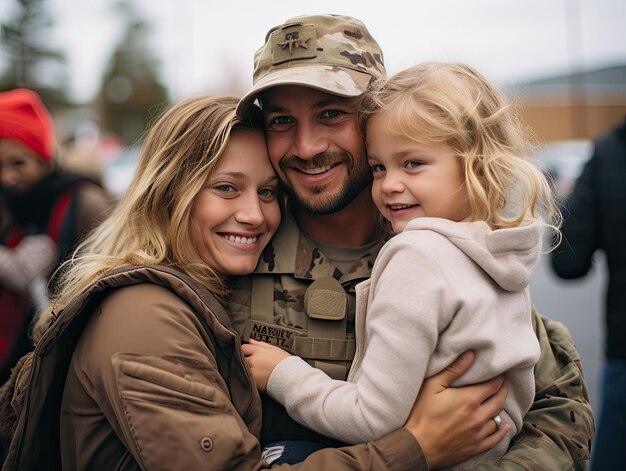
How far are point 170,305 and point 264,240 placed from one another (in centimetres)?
64

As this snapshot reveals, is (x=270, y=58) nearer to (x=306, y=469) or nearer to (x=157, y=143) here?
(x=157, y=143)

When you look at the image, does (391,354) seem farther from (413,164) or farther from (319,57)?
(319,57)

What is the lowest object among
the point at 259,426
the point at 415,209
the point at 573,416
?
the point at 573,416

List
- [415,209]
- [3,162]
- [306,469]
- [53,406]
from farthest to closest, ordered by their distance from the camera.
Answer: [3,162]
[415,209]
[53,406]
[306,469]

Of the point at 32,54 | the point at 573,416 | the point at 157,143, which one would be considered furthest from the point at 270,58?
the point at 32,54

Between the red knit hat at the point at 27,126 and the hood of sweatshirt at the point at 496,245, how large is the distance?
3.19 m

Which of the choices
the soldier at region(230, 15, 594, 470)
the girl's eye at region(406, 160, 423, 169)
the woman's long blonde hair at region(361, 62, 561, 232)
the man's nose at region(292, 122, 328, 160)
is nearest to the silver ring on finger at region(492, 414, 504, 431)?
the soldier at region(230, 15, 594, 470)

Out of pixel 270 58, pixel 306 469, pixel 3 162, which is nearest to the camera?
pixel 306 469

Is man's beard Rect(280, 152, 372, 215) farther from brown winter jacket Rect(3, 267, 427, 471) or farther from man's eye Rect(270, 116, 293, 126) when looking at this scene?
brown winter jacket Rect(3, 267, 427, 471)

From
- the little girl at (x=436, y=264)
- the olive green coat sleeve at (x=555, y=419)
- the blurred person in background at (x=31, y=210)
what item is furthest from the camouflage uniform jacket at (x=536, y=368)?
the blurred person in background at (x=31, y=210)

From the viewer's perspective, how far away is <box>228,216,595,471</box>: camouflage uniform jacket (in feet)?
7.15

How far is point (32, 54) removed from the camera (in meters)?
28.1

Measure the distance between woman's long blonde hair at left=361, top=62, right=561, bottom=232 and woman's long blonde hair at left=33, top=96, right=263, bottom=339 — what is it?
61cm

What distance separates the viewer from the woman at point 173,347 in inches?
69.6
